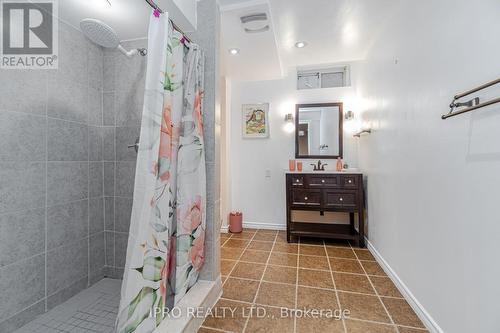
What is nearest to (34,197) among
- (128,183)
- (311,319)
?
(128,183)

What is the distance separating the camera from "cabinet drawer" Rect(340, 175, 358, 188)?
2.64 m

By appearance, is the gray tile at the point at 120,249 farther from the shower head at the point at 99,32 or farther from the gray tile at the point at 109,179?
the shower head at the point at 99,32

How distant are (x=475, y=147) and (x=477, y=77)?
325 mm

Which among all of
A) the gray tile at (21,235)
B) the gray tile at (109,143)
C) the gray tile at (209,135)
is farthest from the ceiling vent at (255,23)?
the gray tile at (21,235)

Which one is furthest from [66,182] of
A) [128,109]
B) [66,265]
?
[128,109]

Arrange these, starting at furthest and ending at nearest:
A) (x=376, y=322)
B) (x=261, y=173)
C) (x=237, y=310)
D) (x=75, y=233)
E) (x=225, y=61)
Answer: (x=261, y=173) < (x=225, y=61) < (x=75, y=233) < (x=237, y=310) < (x=376, y=322)

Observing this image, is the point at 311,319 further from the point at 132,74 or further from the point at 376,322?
the point at 132,74

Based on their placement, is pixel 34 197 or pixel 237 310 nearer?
pixel 34 197

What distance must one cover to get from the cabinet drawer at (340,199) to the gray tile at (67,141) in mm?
2519

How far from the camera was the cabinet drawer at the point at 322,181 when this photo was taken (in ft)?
8.82

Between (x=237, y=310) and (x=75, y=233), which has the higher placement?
(x=75, y=233)

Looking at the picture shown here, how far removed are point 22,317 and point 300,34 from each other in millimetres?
3201

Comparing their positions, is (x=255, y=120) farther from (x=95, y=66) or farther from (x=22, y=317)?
(x=22, y=317)

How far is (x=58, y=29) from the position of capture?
155 cm
